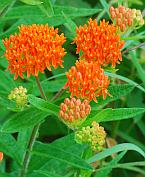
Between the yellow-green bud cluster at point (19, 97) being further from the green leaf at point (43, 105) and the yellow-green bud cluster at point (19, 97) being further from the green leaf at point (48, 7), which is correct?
the green leaf at point (48, 7)

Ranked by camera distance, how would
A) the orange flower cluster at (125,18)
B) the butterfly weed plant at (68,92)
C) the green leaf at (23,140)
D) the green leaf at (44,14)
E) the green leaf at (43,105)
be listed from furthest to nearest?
the green leaf at (44,14) → the green leaf at (23,140) → the orange flower cluster at (125,18) → the butterfly weed plant at (68,92) → the green leaf at (43,105)

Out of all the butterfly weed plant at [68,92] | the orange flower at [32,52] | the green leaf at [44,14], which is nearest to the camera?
the butterfly weed plant at [68,92]

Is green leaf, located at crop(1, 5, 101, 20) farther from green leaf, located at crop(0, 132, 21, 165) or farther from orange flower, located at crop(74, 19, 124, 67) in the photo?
green leaf, located at crop(0, 132, 21, 165)

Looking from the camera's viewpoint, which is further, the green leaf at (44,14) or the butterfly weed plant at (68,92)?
the green leaf at (44,14)

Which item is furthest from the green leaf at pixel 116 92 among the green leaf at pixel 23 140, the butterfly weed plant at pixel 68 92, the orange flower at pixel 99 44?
the green leaf at pixel 23 140

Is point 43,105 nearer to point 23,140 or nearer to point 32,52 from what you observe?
point 32,52

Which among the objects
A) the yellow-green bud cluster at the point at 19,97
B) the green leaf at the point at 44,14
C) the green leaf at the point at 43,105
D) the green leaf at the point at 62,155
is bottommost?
the green leaf at the point at 62,155

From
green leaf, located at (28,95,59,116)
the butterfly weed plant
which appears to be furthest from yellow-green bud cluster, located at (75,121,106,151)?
green leaf, located at (28,95,59,116)
